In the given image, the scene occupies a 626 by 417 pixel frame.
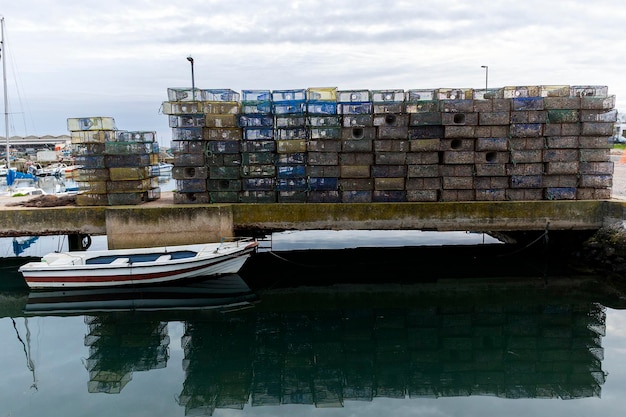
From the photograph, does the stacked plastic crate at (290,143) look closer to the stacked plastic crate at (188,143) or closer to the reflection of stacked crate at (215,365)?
the stacked plastic crate at (188,143)

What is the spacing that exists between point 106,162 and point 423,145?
10446 millimetres

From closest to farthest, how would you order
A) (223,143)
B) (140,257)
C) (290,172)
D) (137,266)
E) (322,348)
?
(322,348) → (137,266) → (140,257) → (223,143) → (290,172)

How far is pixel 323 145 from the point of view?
16125mm

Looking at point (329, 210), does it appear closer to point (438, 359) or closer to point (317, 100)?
point (317, 100)

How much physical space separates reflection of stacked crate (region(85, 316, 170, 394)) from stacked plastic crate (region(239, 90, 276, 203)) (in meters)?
5.34

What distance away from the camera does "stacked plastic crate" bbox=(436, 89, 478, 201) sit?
15.9m

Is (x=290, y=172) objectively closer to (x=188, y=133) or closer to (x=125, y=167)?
(x=188, y=133)

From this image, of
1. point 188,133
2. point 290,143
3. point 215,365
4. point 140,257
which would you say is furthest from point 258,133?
point 215,365

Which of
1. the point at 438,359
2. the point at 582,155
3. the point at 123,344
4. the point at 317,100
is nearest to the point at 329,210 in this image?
the point at 317,100

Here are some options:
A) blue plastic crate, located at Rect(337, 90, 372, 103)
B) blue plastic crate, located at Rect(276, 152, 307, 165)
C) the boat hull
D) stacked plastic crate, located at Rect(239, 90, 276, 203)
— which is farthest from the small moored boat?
blue plastic crate, located at Rect(337, 90, 372, 103)

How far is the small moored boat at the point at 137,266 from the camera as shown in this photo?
1458cm

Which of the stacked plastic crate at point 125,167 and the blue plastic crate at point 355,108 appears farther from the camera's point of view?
the stacked plastic crate at point 125,167

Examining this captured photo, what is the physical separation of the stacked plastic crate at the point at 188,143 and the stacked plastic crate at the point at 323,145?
11.4ft

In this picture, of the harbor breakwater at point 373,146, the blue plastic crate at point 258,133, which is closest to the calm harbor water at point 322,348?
the harbor breakwater at point 373,146
